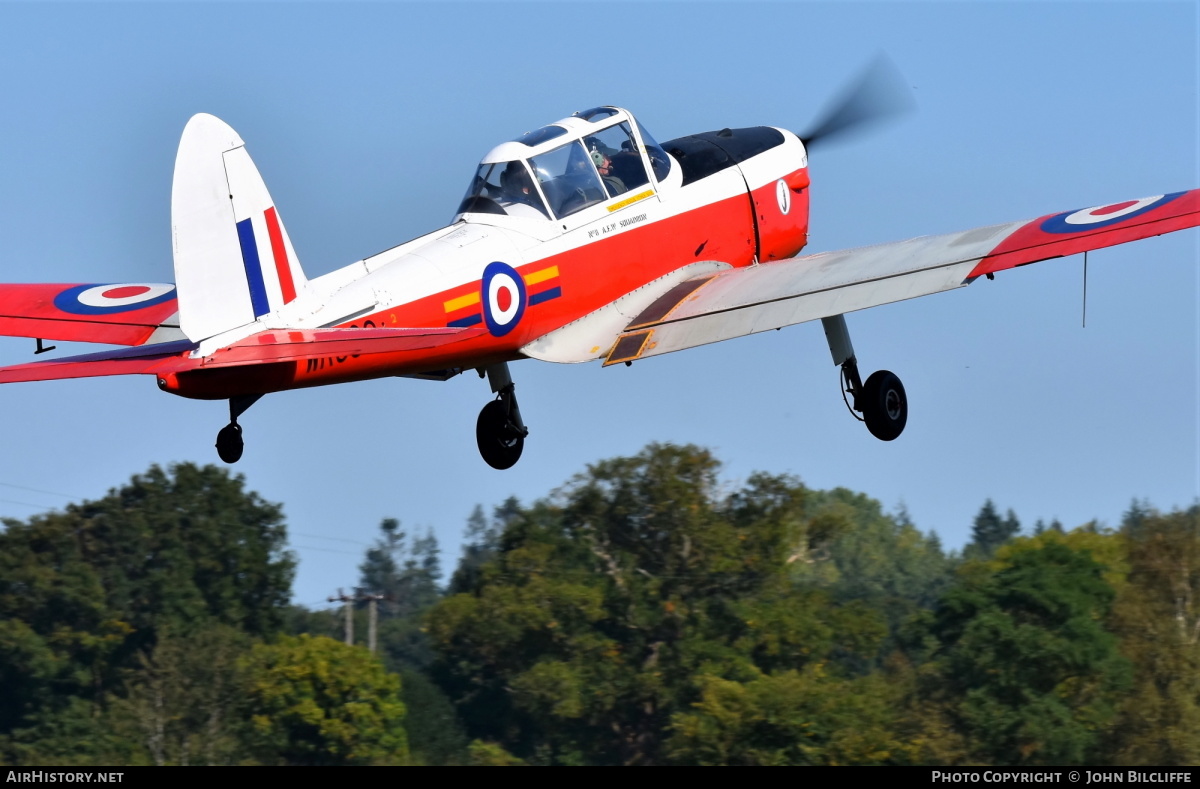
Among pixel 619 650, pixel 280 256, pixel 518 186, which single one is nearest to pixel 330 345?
pixel 280 256

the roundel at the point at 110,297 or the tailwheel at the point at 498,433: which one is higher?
the roundel at the point at 110,297

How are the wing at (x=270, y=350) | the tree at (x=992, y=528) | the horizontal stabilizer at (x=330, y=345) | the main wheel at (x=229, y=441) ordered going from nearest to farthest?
the wing at (x=270, y=350)
the horizontal stabilizer at (x=330, y=345)
the main wheel at (x=229, y=441)
the tree at (x=992, y=528)

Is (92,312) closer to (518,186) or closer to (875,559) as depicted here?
(518,186)

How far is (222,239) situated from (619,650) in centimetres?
3237

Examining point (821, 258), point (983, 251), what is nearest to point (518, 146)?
point (821, 258)

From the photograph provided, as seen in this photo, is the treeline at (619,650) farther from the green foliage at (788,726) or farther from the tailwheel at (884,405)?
the tailwheel at (884,405)

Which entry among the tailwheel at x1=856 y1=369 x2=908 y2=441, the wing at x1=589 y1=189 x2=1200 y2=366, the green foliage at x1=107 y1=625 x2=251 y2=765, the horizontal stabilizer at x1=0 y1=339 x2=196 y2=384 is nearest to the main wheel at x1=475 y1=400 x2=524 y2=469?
the wing at x1=589 y1=189 x2=1200 y2=366

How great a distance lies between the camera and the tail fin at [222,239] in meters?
11.0

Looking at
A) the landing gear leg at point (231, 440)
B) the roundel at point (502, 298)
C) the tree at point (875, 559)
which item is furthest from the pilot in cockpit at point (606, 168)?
the tree at point (875, 559)

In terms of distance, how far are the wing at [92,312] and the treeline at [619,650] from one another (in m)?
25.3

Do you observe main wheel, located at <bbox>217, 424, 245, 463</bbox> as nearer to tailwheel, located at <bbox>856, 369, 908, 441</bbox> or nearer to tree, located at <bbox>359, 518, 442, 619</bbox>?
tailwheel, located at <bbox>856, 369, 908, 441</bbox>

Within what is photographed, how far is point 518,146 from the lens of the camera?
13.3 m

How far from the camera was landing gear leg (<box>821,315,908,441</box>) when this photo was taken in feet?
46.5
